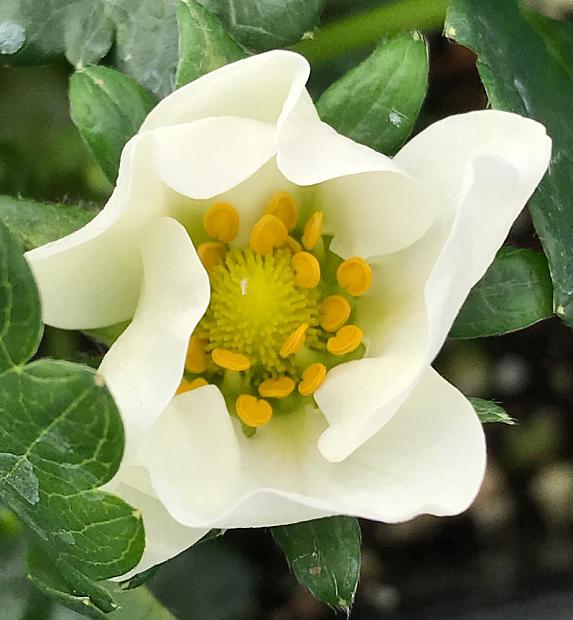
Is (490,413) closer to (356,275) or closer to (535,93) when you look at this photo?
(356,275)

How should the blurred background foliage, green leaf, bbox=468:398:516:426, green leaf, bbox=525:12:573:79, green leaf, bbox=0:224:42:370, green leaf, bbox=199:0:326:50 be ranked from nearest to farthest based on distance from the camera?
1. green leaf, bbox=0:224:42:370
2. green leaf, bbox=468:398:516:426
3. green leaf, bbox=199:0:326:50
4. green leaf, bbox=525:12:573:79
5. the blurred background foliage

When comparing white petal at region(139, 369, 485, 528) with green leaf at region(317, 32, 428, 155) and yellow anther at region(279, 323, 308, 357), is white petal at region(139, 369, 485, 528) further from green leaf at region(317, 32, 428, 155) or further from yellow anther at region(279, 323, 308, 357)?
green leaf at region(317, 32, 428, 155)

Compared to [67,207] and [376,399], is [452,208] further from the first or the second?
[67,207]

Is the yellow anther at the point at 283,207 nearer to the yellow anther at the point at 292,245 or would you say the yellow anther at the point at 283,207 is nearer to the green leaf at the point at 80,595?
the yellow anther at the point at 292,245

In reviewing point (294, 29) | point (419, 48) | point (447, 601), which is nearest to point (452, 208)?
point (419, 48)

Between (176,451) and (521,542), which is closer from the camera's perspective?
(176,451)

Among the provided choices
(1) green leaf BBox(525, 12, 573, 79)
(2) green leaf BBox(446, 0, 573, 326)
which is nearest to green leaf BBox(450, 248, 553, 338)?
(2) green leaf BBox(446, 0, 573, 326)

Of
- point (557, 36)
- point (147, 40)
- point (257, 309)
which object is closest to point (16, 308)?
point (257, 309)
